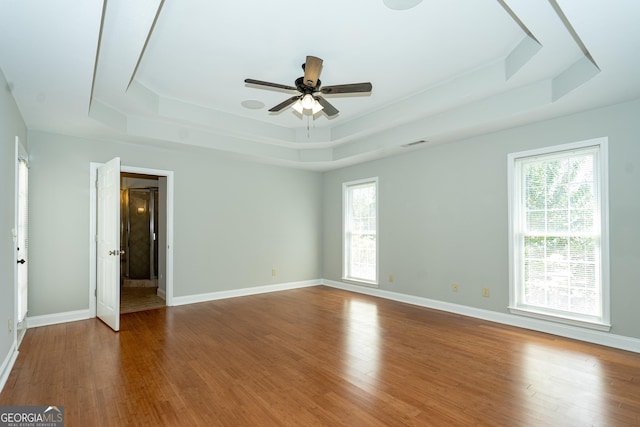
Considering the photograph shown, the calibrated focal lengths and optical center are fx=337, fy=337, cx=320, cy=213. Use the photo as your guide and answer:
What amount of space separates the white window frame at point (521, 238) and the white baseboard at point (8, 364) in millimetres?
5256

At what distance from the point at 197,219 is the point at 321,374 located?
3730mm

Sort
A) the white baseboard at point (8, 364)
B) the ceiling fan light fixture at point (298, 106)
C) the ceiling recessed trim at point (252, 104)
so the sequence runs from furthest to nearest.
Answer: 1. the ceiling recessed trim at point (252, 104)
2. the ceiling fan light fixture at point (298, 106)
3. the white baseboard at point (8, 364)

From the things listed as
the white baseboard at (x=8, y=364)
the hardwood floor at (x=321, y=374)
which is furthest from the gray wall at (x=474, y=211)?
the white baseboard at (x=8, y=364)

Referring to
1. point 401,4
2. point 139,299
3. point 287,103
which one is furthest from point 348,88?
point 139,299

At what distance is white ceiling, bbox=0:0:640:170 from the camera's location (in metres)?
2.35

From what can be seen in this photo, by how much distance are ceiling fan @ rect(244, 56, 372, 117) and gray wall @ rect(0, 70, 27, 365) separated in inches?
81.0

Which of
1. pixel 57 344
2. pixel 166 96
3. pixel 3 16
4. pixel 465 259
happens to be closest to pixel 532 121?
pixel 465 259

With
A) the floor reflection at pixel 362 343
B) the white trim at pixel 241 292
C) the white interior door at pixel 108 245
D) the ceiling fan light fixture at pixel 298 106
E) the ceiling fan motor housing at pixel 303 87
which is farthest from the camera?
the white trim at pixel 241 292

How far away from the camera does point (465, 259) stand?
4863 millimetres

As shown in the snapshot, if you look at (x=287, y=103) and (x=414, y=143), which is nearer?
(x=287, y=103)

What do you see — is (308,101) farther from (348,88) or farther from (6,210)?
(6,210)

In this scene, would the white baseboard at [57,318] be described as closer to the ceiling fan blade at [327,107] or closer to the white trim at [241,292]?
the white trim at [241,292]

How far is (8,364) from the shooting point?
116 inches

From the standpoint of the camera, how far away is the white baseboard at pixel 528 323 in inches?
138
